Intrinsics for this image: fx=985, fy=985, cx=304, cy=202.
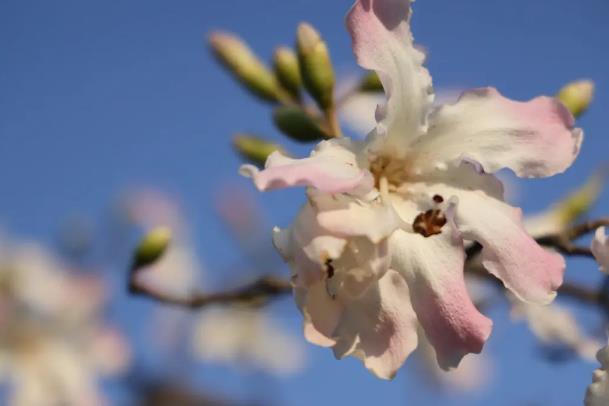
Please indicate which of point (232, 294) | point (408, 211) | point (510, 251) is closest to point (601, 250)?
point (510, 251)

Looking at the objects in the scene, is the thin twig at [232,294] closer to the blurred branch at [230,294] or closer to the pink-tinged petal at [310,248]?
the blurred branch at [230,294]

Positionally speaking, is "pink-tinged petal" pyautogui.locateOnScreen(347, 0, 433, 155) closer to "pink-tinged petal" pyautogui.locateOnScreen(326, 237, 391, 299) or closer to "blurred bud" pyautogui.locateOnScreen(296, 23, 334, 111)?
"pink-tinged petal" pyautogui.locateOnScreen(326, 237, 391, 299)

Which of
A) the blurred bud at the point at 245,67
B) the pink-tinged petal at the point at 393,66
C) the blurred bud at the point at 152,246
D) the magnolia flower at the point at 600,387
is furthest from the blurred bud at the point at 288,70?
the magnolia flower at the point at 600,387

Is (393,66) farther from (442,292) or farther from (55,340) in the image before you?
(55,340)

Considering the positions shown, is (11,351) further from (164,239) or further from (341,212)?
(341,212)

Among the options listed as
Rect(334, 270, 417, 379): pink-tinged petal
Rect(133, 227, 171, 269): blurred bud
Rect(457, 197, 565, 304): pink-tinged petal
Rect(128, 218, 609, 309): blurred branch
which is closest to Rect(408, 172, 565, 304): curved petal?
Rect(457, 197, 565, 304): pink-tinged petal
